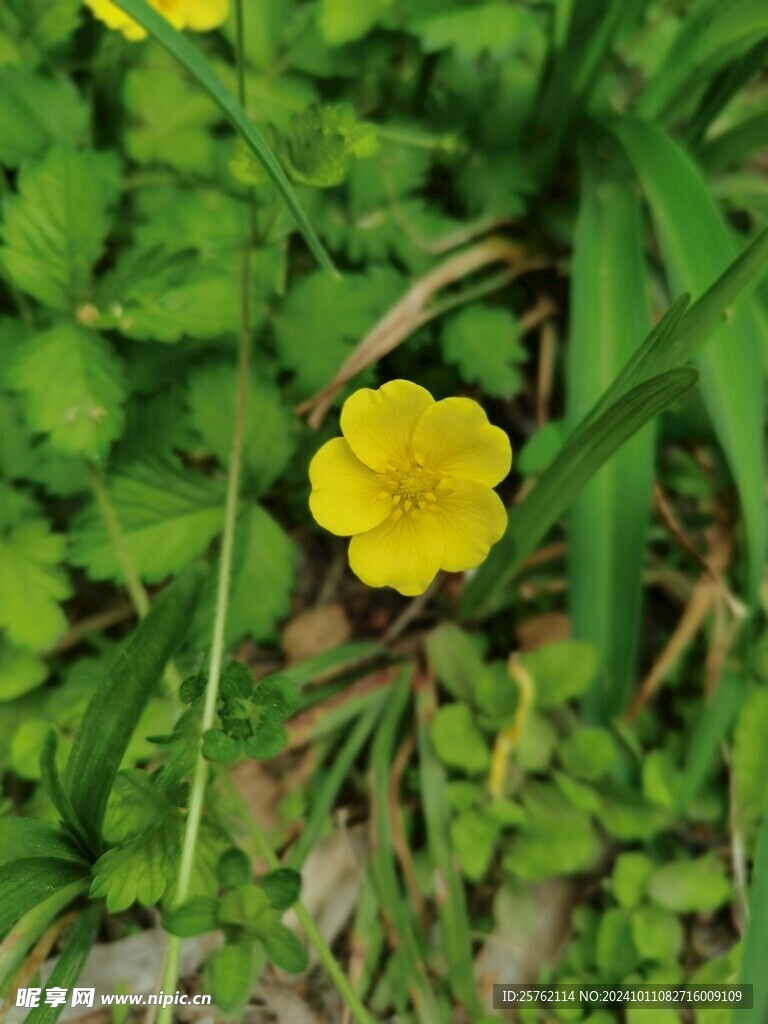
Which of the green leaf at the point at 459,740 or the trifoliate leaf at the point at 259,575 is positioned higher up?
the trifoliate leaf at the point at 259,575

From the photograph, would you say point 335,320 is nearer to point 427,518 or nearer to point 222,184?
point 222,184

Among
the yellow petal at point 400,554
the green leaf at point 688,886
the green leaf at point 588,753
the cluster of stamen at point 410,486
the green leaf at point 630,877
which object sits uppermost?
the cluster of stamen at point 410,486

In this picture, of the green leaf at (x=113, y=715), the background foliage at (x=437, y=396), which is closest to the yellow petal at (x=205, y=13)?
the background foliage at (x=437, y=396)

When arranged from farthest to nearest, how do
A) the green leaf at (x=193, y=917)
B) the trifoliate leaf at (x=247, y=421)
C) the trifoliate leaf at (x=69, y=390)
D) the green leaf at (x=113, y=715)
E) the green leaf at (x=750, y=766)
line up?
the green leaf at (x=750, y=766) → the trifoliate leaf at (x=247, y=421) → the trifoliate leaf at (x=69, y=390) → the green leaf at (x=113, y=715) → the green leaf at (x=193, y=917)

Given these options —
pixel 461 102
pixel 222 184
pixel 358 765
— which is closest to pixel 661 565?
pixel 358 765

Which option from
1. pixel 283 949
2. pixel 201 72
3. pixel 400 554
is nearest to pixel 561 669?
pixel 400 554

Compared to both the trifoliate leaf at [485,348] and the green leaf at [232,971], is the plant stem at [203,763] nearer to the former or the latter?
the green leaf at [232,971]
